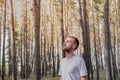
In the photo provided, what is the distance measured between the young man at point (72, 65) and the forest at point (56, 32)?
6635 mm

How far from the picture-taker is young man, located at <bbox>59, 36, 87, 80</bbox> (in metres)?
3.86

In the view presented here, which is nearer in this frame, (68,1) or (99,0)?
(99,0)

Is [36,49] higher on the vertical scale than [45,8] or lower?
lower

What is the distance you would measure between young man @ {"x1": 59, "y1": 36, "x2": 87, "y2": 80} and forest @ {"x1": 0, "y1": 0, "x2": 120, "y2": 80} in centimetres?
663

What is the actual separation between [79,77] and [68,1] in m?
30.2

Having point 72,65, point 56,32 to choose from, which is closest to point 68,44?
point 72,65

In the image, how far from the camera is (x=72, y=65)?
3893 millimetres

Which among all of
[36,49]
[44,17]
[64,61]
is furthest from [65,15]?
[64,61]

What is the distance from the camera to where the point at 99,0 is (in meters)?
31.3

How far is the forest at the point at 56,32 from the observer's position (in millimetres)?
11508

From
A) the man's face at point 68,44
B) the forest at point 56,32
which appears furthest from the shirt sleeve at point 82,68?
the forest at point 56,32

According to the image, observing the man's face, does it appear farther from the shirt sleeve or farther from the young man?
the shirt sleeve

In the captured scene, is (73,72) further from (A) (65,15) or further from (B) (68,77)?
(A) (65,15)

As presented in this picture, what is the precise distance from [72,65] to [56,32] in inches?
2011
